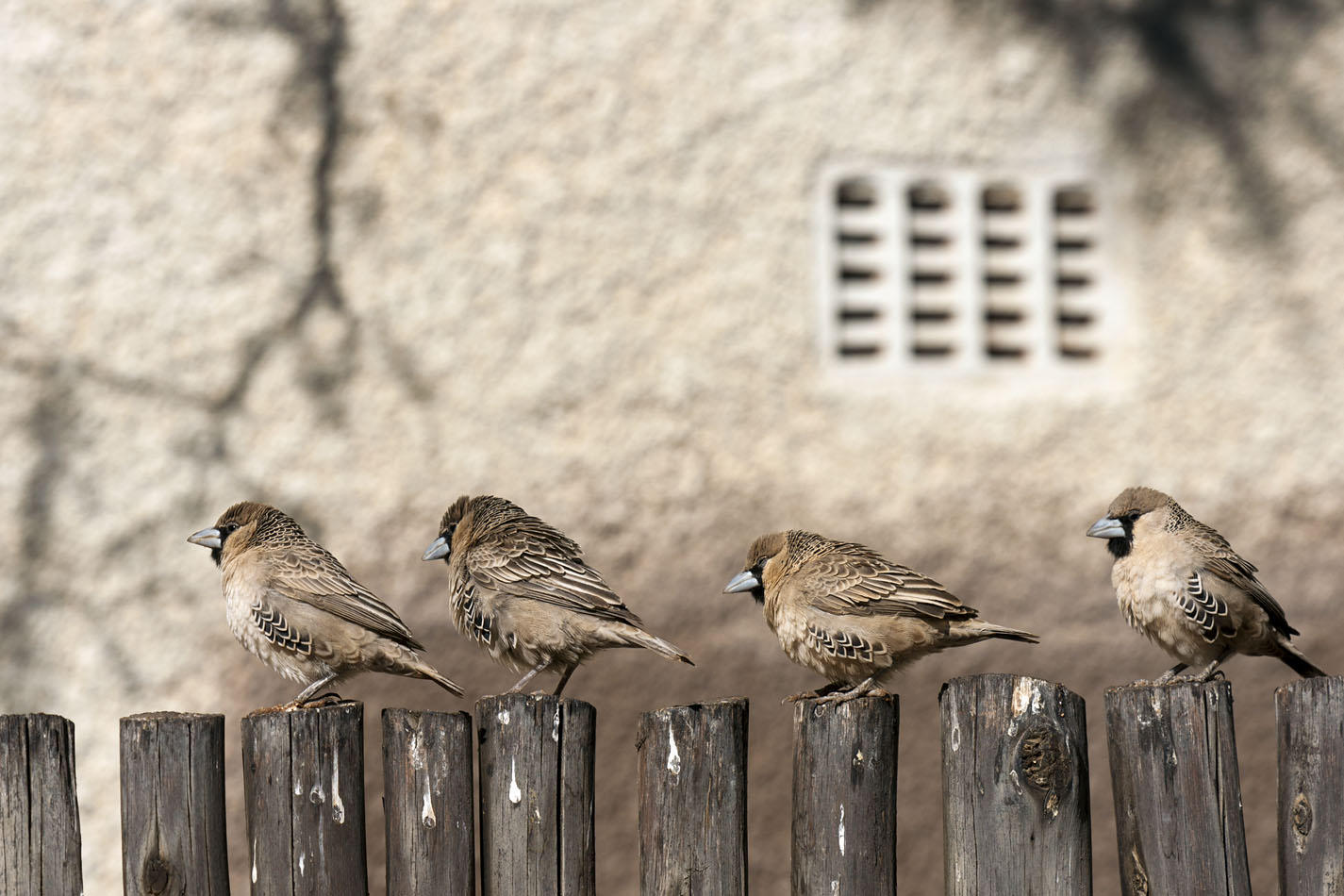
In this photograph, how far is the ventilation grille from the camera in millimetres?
6898

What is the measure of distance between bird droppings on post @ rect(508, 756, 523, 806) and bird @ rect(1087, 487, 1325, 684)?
2.08m

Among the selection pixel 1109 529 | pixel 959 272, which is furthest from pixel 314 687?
pixel 959 272

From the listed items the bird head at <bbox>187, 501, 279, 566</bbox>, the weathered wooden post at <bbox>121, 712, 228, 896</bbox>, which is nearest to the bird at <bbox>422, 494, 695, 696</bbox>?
the bird head at <bbox>187, 501, 279, 566</bbox>

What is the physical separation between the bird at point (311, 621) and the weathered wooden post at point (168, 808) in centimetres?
99

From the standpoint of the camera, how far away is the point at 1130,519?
5.00 meters

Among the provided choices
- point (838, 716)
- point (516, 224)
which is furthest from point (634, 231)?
point (838, 716)

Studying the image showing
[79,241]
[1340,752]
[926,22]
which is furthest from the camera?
[926,22]

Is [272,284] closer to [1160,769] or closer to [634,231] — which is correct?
[634,231]

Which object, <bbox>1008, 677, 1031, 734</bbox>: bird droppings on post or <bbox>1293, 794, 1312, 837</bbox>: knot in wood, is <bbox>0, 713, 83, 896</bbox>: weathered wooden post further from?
<bbox>1293, 794, 1312, 837</bbox>: knot in wood

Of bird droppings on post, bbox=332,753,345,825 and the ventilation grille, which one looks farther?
the ventilation grille

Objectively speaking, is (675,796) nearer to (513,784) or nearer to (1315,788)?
(513,784)

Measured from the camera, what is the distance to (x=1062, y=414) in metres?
6.91

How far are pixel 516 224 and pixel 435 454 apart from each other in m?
1.02

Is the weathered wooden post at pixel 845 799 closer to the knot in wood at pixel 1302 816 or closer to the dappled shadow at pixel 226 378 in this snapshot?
the knot in wood at pixel 1302 816
